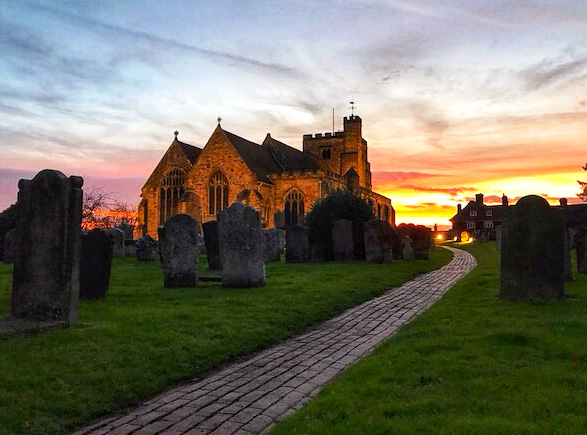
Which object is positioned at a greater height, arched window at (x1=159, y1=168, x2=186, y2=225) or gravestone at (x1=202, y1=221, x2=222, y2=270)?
arched window at (x1=159, y1=168, x2=186, y2=225)

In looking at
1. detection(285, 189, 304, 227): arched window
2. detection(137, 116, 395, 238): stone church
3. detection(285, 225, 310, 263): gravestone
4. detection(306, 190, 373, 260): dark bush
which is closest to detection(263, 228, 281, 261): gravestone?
detection(285, 225, 310, 263): gravestone

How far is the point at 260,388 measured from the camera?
17.9 feet

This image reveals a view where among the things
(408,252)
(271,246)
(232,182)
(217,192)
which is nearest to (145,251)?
(271,246)

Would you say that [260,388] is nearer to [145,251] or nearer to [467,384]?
[467,384]

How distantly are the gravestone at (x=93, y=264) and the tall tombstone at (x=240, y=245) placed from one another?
2.96 meters

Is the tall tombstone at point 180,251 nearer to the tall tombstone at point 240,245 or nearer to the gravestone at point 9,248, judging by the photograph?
the tall tombstone at point 240,245

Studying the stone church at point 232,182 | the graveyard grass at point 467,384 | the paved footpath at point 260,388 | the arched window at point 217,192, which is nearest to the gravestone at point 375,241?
the paved footpath at point 260,388

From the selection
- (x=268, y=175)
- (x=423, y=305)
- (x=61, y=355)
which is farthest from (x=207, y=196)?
(x=61, y=355)

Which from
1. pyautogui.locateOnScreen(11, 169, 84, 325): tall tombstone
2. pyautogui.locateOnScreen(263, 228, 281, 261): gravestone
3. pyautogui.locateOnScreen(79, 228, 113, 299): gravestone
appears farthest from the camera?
pyautogui.locateOnScreen(263, 228, 281, 261): gravestone

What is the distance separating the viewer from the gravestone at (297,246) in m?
22.3

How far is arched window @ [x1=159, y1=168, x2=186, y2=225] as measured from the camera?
4831cm

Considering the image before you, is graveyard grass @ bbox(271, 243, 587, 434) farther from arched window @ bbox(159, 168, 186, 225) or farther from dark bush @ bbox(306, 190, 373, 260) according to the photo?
arched window @ bbox(159, 168, 186, 225)

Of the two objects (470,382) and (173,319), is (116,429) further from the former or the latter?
(173,319)

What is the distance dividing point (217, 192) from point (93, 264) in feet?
117
